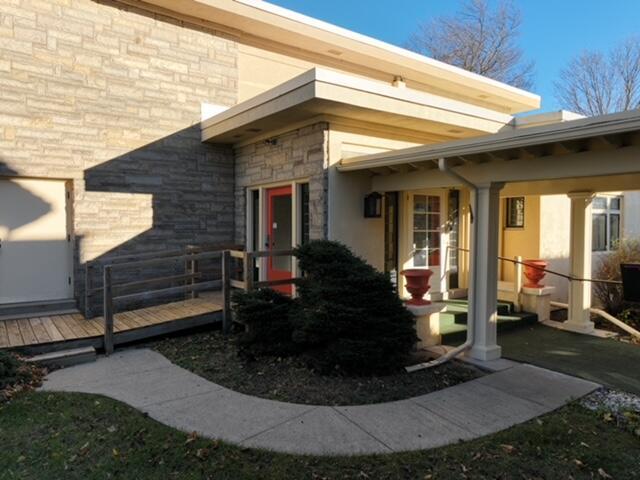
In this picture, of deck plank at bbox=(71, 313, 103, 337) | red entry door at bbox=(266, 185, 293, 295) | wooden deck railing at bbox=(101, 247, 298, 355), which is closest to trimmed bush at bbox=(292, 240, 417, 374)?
wooden deck railing at bbox=(101, 247, 298, 355)

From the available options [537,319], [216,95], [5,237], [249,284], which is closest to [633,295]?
[537,319]

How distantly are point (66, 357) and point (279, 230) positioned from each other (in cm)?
379

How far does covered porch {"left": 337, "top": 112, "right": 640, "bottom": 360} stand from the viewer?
13.8 ft

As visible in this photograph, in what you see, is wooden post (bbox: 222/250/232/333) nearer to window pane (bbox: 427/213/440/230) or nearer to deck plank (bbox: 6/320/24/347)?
deck plank (bbox: 6/320/24/347)

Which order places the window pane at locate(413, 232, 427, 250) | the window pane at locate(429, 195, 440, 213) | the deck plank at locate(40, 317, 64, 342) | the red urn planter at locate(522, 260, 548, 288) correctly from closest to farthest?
the deck plank at locate(40, 317, 64, 342) → the window pane at locate(413, 232, 427, 250) → the red urn planter at locate(522, 260, 548, 288) → the window pane at locate(429, 195, 440, 213)

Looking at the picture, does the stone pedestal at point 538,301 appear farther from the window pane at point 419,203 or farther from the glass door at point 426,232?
the window pane at point 419,203

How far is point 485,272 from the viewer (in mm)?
5371

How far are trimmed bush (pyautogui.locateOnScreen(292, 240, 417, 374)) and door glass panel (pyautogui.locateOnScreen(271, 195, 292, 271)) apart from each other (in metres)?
2.57

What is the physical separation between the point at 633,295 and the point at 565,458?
4456 mm

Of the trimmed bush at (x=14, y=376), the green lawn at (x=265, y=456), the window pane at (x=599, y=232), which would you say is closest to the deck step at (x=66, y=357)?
the trimmed bush at (x=14, y=376)

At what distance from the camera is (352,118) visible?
655 cm

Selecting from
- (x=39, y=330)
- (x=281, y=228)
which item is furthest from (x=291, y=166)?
(x=39, y=330)

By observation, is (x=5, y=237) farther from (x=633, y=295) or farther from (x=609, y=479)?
(x=633, y=295)

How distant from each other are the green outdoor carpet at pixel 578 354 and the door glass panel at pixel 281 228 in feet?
12.1
